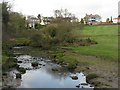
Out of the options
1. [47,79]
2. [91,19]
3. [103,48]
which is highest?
[91,19]

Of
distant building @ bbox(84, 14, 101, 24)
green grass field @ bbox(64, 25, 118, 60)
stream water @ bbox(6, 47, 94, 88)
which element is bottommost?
stream water @ bbox(6, 47, 94, 88)

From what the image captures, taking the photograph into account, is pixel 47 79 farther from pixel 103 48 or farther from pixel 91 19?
pixel 91 19

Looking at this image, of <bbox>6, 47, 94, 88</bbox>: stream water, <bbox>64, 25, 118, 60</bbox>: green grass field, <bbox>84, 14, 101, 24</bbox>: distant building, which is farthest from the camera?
<bbox>84, 14, 101, 24</bbox>: distant building

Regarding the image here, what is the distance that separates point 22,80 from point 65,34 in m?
34.1

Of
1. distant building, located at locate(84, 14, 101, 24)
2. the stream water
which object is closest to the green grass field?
the stream water

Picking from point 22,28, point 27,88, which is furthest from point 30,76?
point 22,28

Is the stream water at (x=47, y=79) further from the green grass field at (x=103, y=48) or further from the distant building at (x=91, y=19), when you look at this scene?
the distant building at (x=91, y=19)

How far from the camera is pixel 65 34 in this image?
180 feet

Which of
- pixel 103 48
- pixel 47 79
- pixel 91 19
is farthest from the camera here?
pixel 91 19

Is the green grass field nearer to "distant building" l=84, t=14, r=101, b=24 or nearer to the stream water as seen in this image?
the stream water

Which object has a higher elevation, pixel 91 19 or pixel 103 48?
pixel 91 19

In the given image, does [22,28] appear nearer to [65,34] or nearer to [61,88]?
[65,34]

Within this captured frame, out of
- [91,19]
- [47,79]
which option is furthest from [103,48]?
[91,19]

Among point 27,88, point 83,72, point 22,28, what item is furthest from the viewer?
point 22,28
